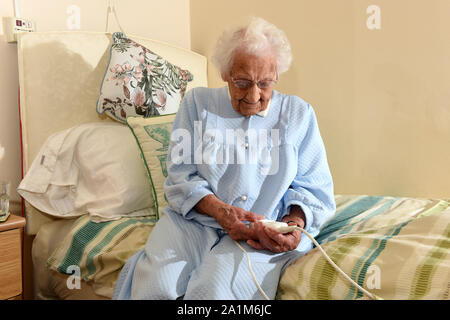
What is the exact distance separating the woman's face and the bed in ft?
1.43

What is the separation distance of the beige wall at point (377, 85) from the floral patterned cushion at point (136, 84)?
592 mm

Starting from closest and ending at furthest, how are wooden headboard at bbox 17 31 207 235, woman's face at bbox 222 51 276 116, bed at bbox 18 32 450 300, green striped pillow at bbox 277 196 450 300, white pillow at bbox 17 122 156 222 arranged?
green striped pillow at bbox 277 196 450 300
bed at bbox 18 32 450 300
woman's face at bbox 222 51 276 116
white pillow at bbox 17 122 156 222
wooden headboard at bbox 17 31 207 235

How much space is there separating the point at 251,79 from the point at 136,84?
71cm

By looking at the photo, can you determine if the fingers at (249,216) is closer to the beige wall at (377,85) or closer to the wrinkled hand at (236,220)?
the wrinkled hand at (236,220)

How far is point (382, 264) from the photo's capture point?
1.04 metres

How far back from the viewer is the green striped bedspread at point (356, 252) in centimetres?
99

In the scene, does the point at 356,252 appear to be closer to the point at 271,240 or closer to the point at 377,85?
the point at 271,240

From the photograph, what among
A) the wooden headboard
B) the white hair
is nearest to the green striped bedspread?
the wooden headboard

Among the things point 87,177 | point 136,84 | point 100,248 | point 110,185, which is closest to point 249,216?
point 100,248

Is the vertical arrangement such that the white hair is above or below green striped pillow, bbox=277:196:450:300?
above

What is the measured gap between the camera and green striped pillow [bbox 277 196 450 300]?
3.18ft

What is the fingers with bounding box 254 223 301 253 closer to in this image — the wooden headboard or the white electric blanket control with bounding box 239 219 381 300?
the white electric blanket control with bounding box 239 219 381 300

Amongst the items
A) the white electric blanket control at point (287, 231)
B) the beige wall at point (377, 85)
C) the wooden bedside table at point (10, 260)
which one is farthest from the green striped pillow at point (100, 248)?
the beige wall at point (377, 85)
